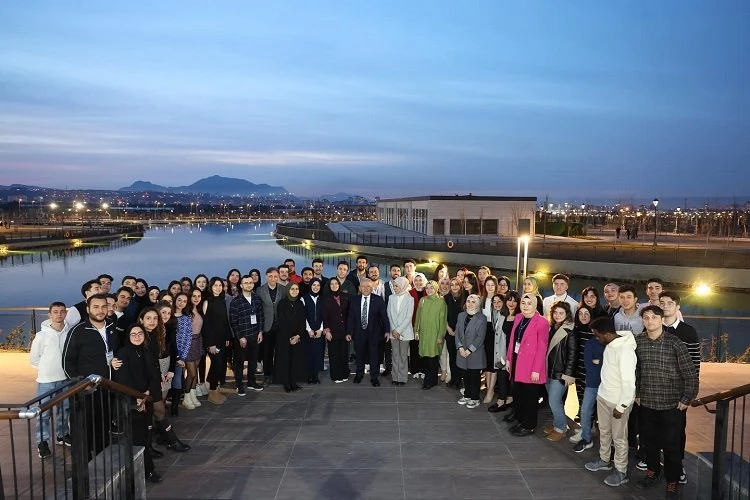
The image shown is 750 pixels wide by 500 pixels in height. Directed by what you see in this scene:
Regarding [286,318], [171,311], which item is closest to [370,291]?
[286,318]

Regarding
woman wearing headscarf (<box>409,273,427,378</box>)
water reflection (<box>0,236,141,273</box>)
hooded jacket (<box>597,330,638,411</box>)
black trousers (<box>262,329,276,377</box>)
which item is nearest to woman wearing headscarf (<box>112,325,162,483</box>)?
black trousers (<box>262,329,276,377</box>)

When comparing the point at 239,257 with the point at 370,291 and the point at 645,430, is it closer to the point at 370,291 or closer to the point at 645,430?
the point at 370,291

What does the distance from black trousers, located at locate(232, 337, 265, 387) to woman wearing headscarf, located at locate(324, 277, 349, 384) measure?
3.59 ft

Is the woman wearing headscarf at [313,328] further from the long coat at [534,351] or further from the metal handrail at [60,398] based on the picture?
the metal handrail at [60,398]

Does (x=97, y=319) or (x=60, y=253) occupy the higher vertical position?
(x=97, y=319)

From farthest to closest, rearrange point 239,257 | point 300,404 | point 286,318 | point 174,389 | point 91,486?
1. point 239,257
2. point 286,318
3. point 300,404
4. point 174,389
5. point 91,486

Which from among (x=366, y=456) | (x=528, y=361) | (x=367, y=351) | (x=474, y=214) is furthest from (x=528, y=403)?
(x=474, y=214)

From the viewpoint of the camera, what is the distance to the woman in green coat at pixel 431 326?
800 cm

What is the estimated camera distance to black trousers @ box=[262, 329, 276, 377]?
8.38m

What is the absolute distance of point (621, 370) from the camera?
16.9 ft

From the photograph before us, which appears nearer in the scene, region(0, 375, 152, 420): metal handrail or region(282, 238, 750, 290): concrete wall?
region(0, 375, 152, 420): metal handrail

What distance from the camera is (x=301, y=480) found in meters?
5.27

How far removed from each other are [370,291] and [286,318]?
134 cm

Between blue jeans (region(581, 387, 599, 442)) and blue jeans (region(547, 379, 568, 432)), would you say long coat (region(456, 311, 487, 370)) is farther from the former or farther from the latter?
blue jeans (region(581, 387, 599, 442))
